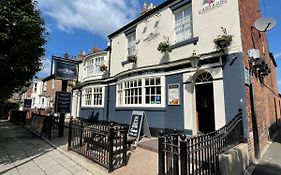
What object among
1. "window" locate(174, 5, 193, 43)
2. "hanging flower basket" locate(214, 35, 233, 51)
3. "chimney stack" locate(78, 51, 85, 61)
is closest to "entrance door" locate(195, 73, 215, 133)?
"hanging flower basket" locate(214, 35, 233, 51)

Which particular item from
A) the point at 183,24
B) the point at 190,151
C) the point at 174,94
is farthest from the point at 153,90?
the point at 190,151

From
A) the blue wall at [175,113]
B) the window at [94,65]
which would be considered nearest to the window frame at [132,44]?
the window at [94,65]

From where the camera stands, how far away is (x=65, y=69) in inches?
Result: 432

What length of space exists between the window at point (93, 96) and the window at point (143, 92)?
3.83m

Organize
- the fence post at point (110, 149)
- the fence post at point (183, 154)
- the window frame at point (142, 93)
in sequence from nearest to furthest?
the fence post at point (183, 154)
the fence post at point (110, 149)
the window frame at point (142, 93)

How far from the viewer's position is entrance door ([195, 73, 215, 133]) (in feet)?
27.5

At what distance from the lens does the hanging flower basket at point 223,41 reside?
726 centimetres

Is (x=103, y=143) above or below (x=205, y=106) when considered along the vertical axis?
below

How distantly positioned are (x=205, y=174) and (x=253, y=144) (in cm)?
389

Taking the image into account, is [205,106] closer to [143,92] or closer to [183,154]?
[143,92]

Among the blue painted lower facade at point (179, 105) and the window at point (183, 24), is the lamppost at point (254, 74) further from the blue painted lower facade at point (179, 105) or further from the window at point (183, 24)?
the window at point (183, 24)

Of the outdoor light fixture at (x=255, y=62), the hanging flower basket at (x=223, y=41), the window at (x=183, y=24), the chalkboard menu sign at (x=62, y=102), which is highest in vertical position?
the window at (x=183, y=24)

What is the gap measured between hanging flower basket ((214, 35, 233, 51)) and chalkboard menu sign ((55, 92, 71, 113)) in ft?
26.9

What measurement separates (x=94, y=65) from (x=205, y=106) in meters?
11.2
